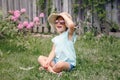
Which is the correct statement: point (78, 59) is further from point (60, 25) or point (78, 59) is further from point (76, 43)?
point (76, 43)

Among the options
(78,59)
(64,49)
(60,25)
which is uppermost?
(60,25)

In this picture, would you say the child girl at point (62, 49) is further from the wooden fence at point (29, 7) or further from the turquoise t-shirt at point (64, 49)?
the wooden fence at point (29, 7)

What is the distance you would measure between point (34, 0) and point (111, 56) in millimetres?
4369

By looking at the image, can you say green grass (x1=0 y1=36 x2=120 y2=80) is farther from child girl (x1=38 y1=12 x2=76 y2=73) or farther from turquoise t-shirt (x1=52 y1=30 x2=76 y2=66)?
turquoise t-shirt (x1=52 y1=30 x2=76 y2=66)

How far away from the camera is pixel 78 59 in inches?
305

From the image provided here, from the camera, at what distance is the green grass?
652 cm

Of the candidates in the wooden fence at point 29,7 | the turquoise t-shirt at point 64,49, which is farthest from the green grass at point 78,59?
the wooden fence at point 29,7

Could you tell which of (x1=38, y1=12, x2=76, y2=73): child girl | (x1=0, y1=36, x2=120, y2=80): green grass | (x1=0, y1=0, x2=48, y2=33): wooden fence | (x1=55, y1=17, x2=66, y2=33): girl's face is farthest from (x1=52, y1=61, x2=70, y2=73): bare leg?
(x1=0, y1=0, x2=48, y2=33): wooden fence

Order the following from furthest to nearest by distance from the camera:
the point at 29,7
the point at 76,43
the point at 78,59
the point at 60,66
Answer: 1. the point at 29,7
2. the point at 76,43
3. the point at 78,59
4. the point at 60,66

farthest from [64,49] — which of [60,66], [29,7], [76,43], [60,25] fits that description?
[29,7]

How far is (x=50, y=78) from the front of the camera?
636cm

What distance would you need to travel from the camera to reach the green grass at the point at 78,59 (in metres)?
6.52

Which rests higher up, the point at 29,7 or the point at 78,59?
the point at 29,7

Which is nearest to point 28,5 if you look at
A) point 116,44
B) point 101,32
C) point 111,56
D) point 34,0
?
point 34,0
